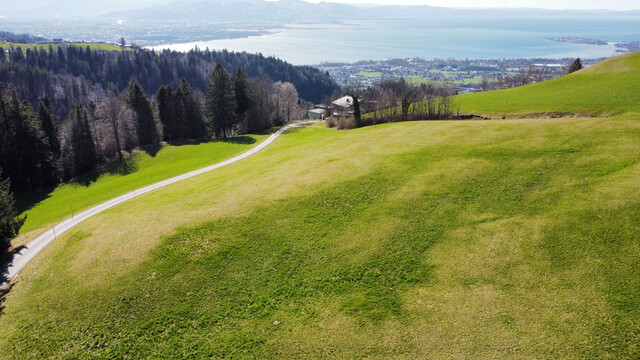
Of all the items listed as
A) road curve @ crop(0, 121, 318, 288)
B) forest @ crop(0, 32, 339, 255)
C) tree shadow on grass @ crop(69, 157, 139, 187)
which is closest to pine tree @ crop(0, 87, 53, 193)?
forest @ crop(0, 32, 339, 255)

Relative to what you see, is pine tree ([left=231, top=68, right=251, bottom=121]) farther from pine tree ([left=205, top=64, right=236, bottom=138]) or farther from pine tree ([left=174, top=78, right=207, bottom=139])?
pine tree ([left=174, top=78, right=207, bottom=139])

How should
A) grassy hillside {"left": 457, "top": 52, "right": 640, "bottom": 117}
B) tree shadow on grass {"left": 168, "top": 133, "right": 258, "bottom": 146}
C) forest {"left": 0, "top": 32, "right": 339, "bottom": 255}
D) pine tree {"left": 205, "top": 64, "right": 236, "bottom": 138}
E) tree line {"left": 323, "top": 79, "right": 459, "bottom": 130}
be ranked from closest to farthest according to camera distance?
grassy hillside {"left": 457, "top": 52, "right": 640, "bottom": 117} → tree line {"left": 323, "top": 79, "right": 459, "bottom": 130} → forest {"left": 0, "top": 32, "right": 339, "bottom": 255} → tree shadow on grass {"left": 168, "top": 133, "right": 258, "bottom": 146} → pine tree {"left": 205, "top": 64, "right": 236, "bottom": 138}

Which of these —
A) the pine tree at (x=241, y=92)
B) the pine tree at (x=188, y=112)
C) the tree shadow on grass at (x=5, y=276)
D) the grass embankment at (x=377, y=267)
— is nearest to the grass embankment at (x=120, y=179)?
the tree shadow on grass at (x=5, y=276)

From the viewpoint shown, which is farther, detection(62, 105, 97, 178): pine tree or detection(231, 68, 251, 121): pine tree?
detection(231, 68, 251, 121): pine tree

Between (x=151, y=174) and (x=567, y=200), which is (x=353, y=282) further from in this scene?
(x=151, y=174)

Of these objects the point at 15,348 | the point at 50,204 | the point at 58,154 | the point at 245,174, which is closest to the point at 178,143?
the point at 58,154

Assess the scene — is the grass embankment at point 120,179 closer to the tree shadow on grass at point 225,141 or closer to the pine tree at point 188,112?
the tree shadow on grass at point 225,141
